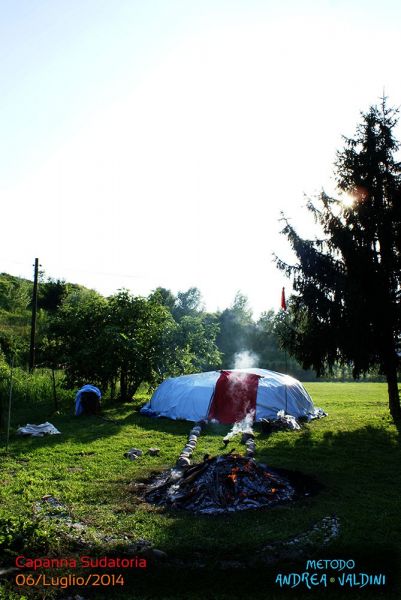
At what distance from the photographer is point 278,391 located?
1719 centimetres

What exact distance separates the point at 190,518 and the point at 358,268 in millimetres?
11241

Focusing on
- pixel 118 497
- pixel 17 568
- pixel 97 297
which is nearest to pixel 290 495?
pixel 118 497

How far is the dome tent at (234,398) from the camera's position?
54.9 ft

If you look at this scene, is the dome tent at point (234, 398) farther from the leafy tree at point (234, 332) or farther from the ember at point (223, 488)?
the leafy tree at point (234, 332)

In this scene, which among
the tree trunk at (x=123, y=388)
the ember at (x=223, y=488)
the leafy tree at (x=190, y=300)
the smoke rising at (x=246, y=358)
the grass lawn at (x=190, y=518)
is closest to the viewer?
the grass lawn at (x=190, y=518)

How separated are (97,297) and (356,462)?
1495 cm

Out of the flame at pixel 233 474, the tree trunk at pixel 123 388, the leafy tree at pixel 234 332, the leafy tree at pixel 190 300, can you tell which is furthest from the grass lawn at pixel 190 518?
the leafy tree at pixel 190 300

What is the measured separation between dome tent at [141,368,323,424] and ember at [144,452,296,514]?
7.41 metres

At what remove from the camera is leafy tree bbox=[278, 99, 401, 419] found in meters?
15.6

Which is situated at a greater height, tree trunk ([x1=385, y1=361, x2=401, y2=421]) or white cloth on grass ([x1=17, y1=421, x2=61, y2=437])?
tree trunk ([x1=385, y1=361, x2=401, y2=421])

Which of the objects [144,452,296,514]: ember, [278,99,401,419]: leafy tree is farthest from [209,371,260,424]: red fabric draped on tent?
[144,452,296,514]: ember

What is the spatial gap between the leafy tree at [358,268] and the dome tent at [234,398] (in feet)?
5.01

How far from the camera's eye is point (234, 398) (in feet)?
55.9

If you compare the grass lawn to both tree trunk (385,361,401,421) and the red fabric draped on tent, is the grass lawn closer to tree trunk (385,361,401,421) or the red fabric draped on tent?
the red fabric draped on tent
